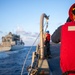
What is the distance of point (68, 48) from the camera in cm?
338

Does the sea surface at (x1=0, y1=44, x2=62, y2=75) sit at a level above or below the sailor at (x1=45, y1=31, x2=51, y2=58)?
below

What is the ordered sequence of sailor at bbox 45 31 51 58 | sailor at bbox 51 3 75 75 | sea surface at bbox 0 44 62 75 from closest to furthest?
1. sailor at bbox 51 3 75 75
2. sea surface at bbox 0 44 62 75
3. sailor at bbox 45 31 51 58

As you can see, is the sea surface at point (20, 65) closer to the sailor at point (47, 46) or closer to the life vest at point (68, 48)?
the sailor at point (47, 46)

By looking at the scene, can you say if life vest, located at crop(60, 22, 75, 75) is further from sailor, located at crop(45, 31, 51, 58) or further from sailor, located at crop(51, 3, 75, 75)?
sailor, located at crop(45, 31, 51, 58)

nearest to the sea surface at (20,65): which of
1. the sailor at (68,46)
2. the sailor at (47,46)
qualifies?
the sailor at (47,46)

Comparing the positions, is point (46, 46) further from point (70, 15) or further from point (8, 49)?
point (8, 49)

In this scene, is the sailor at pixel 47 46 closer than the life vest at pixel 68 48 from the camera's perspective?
No

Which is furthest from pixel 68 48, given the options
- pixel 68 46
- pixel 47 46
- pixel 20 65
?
pixel 20 65

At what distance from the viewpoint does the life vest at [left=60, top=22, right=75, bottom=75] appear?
333 cm

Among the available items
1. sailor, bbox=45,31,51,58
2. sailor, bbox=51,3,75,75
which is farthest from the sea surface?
sailor, bbox=51,3,75,75

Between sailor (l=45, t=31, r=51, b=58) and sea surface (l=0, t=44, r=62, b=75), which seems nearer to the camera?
sea surface (l=0, t=44, r=62, b=75)

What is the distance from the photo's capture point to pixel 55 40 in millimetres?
3734

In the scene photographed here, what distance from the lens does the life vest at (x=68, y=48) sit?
3.33 metres

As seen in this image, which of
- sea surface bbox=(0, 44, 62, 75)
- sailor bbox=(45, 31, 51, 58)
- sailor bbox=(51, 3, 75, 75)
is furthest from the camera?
sailor bbox=(45, 31, 51, 58)
